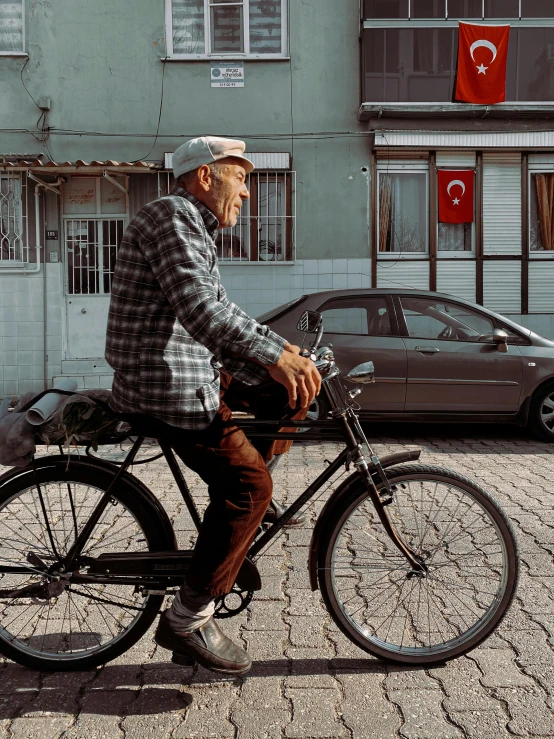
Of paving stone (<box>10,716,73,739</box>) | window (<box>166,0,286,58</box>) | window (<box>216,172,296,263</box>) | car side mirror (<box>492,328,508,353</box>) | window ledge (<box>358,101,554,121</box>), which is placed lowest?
paving stone (<box>10,716,73,739</box>)

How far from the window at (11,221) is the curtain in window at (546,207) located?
9.15 metres

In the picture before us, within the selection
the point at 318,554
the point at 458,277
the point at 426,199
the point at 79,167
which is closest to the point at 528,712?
A: the point at 318,554

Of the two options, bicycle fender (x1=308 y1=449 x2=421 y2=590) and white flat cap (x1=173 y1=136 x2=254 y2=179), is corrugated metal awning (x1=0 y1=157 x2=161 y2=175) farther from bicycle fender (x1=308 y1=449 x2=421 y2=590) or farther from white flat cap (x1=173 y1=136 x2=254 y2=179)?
bicycle fender (x1=308 y1=449 x2=421 y2=590)

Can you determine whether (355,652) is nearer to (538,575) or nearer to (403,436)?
(538,575)

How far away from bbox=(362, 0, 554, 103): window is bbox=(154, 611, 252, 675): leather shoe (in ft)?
40.9

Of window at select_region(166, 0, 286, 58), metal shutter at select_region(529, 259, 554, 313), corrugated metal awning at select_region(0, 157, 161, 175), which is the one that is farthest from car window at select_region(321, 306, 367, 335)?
window at select_region(166, 0, 286, 58)

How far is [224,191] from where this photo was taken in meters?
2.78

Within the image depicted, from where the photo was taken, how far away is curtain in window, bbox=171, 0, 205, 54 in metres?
14.1

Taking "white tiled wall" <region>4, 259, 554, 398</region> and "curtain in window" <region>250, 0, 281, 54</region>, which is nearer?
"white tiled wall" <region>4, 259, 554, 398</region>

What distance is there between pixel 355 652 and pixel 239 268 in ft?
36.8

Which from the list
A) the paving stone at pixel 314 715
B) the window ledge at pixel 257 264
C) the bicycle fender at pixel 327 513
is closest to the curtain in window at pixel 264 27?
the window ledge at pixel 257 264

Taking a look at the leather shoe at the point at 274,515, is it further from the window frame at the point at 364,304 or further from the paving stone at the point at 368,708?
the window frame at the point at 364,304

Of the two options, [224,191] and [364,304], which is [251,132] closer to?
[364,304]

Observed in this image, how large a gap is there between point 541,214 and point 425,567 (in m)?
12.5
